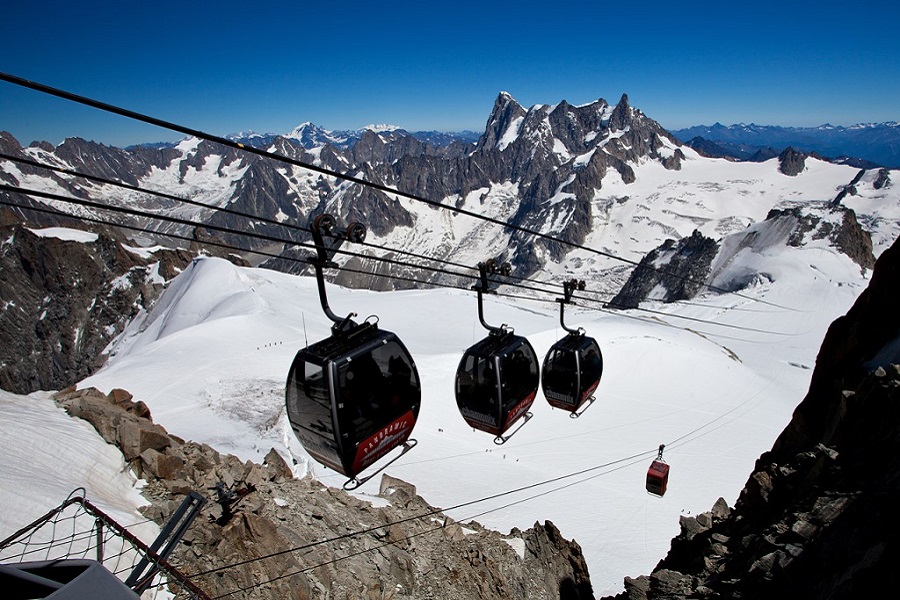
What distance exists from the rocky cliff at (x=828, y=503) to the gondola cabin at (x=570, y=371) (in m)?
5.01

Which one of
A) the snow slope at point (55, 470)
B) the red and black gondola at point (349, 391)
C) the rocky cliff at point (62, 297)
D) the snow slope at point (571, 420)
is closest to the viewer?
the red and black gondola at point (349, 391)

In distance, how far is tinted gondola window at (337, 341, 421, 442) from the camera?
7766mm

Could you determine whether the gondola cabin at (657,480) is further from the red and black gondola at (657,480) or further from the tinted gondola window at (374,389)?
the tinted gondola window at (374,389)

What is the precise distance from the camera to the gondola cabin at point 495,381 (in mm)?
10883

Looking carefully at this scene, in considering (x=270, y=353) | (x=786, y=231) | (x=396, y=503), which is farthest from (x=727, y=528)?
(x=786, y=231)

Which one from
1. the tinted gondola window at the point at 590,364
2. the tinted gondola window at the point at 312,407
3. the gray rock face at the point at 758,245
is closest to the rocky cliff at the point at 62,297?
the gray rock face at the point at 758,245

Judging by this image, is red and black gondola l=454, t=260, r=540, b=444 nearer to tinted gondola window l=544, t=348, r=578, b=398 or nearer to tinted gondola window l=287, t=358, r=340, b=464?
tinted gondola window l=544, t=348, r=578, b=398

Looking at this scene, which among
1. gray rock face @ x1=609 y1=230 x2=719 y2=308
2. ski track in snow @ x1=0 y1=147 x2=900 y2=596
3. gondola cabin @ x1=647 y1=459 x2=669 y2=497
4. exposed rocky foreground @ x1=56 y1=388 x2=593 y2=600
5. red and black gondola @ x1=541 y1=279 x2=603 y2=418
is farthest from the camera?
gray rock face @ x1=609 y1=230 x2=719 y2=308

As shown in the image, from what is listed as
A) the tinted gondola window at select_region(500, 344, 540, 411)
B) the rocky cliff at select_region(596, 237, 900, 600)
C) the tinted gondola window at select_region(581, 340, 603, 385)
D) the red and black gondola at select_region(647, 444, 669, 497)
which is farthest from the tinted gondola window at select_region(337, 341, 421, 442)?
the red and black gondola at select_region(647, 444, 669, 497)

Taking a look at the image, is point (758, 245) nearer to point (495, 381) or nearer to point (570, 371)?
point (570, 371)

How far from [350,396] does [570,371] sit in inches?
308

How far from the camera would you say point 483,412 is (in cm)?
1122

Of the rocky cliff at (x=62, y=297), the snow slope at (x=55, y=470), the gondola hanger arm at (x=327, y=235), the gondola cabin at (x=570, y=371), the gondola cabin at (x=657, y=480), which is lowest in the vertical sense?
the rocky cliff at (x=62, y=297)

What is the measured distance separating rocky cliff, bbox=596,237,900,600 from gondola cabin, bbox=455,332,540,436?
575cm
